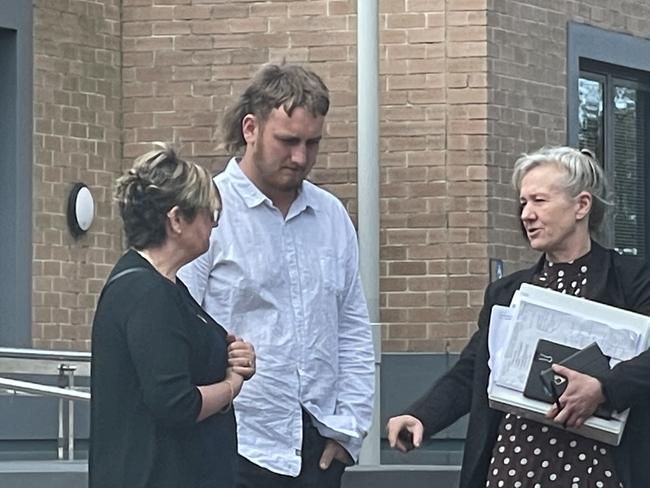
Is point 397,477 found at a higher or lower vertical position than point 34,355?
lower

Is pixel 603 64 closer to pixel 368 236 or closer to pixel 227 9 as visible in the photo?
pixel 227 9

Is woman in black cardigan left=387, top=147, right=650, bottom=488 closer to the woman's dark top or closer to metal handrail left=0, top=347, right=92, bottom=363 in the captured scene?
the woman's dark top

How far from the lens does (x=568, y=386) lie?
16.0 feet

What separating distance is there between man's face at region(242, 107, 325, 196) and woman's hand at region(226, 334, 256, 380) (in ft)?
1.96

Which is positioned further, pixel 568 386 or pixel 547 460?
pixel 547 460

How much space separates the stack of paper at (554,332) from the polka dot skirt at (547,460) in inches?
4.5

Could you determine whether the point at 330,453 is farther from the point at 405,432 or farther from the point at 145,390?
the point at 145,390

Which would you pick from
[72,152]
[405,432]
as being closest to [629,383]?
[405,432]

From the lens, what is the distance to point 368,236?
27.9 feet

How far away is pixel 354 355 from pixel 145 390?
3.49ft

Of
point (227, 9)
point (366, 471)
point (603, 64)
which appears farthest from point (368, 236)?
point (603, 64)

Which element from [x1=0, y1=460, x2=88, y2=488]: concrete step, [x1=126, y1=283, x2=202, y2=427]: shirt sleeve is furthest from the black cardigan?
[x1=0, y1=460, x2=88, y2=488]: concrete step

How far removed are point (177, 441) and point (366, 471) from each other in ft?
7.64

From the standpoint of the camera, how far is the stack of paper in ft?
16.4
